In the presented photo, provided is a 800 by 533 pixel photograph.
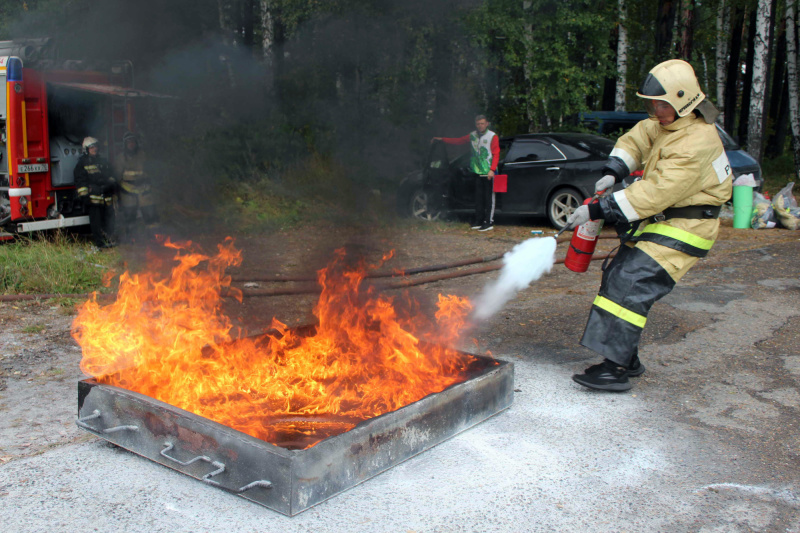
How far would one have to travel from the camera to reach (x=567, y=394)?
3838 millimetres

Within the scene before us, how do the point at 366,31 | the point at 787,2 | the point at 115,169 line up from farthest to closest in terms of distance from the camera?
the point at 787,2, the point at 115,169, the point at 366,31

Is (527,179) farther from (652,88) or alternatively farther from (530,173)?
(652,88)

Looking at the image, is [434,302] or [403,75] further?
[434,302]

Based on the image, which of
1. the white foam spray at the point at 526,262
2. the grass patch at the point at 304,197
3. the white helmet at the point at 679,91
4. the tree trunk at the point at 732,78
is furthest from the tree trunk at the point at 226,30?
the tree trunk at the point at 732,78

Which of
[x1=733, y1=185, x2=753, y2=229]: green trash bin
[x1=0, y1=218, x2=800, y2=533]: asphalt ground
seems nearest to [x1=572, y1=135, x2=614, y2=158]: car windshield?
[x1=733, y1=185, x2=753, y2=229]: green trash bin

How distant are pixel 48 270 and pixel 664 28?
43.9 ft

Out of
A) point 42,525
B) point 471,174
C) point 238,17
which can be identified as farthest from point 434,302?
point 471,174

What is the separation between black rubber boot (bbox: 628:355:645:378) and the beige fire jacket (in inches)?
25.0

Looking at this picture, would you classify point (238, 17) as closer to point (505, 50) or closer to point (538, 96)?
point (505, 50)

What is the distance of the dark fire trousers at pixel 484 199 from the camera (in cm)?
1019

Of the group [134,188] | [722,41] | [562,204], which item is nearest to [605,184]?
[562,204]

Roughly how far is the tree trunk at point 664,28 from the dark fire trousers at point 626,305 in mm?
12355

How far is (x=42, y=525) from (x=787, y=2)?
18435 mm

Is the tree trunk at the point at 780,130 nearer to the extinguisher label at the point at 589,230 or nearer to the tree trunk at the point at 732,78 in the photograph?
the tree trunk at the point at 732,78
